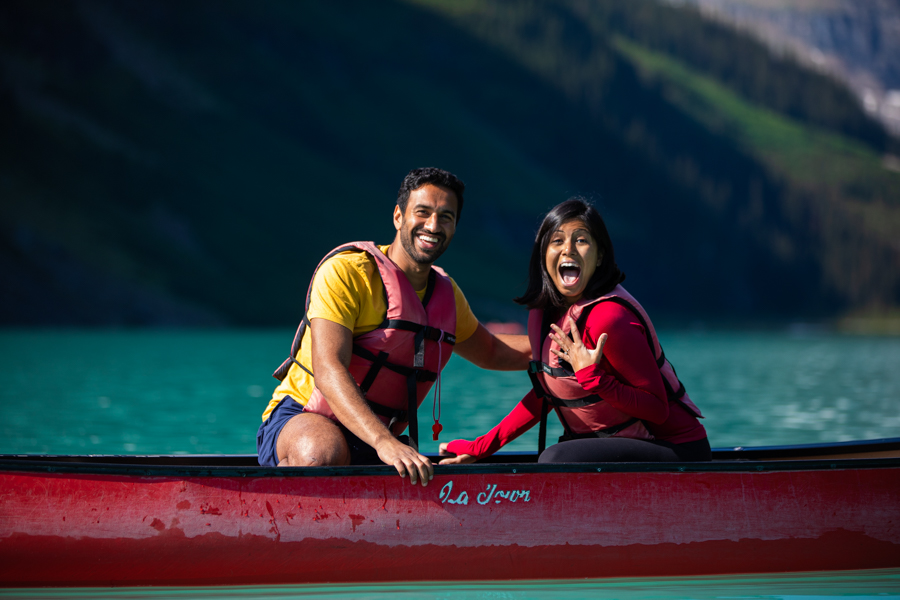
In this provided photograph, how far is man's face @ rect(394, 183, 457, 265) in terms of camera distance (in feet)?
18.1

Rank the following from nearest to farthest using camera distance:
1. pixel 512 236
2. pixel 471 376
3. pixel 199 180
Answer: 1. pixel 471 376
2. pixel 199 180
3. pixel 512 236

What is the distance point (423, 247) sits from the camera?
555 cm

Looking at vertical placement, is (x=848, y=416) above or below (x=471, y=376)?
below

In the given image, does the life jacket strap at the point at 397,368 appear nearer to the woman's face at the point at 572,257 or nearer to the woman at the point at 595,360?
the woman at the point at 595,360

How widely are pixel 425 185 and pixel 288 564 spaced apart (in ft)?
7.80

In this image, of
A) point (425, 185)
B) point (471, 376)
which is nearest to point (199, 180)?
point (471, 376)

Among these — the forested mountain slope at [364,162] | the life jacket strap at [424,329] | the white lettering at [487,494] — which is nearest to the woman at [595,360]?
the white lettering at [487,494]

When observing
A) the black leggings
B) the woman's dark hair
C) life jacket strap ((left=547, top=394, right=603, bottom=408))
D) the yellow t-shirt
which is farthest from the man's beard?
the black leggings

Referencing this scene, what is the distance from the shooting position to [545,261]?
5.45m

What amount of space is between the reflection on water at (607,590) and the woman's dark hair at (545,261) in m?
1.73

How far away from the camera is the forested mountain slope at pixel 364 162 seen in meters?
76.4

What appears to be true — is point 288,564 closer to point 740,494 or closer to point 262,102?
point 740,494

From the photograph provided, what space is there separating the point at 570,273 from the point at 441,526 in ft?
5.44

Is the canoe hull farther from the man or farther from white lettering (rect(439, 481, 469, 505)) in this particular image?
the man
